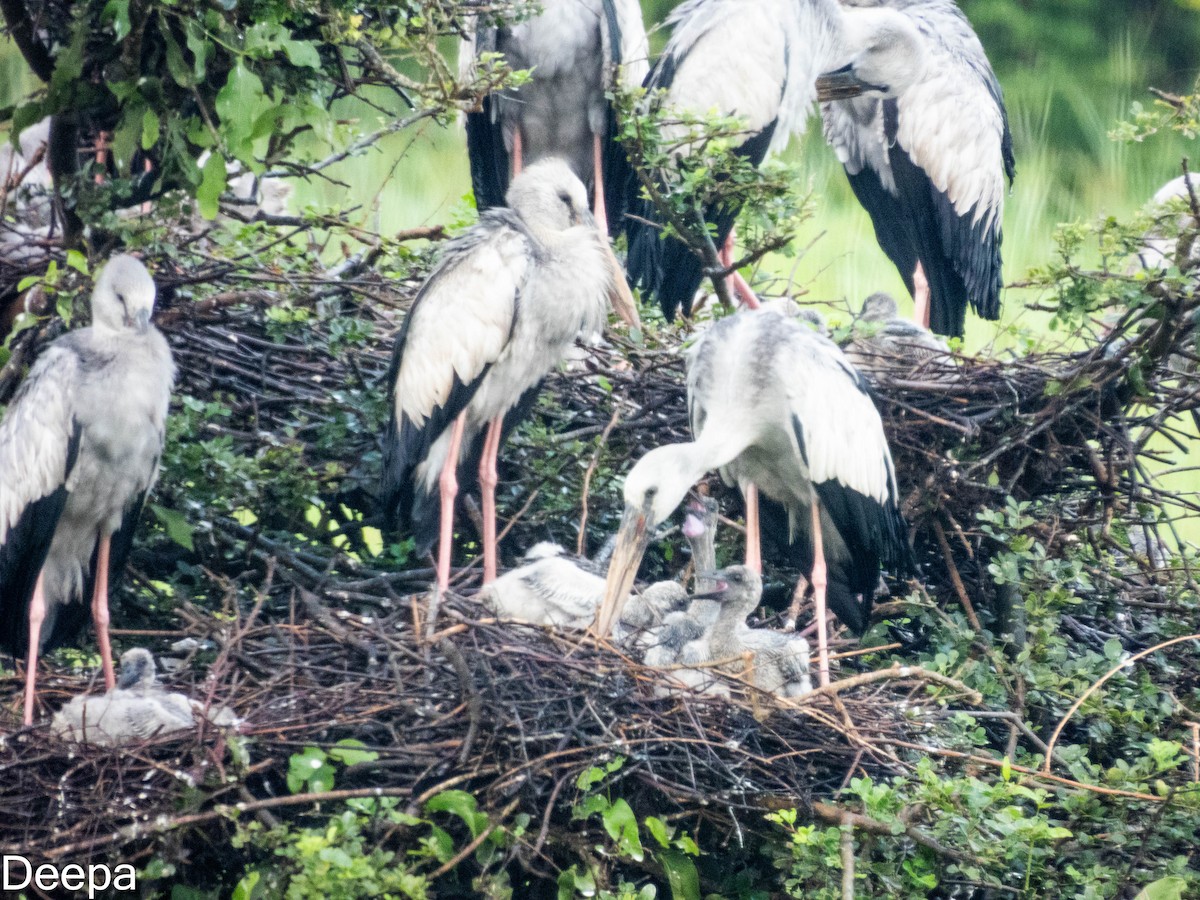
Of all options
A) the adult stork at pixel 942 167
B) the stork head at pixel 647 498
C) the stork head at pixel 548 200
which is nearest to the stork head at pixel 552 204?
the stork head at pixel 548 200

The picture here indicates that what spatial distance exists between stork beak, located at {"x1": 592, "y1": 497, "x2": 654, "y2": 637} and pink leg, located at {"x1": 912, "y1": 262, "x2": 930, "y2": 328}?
239 cm

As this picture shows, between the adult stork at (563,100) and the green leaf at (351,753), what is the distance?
120 inches

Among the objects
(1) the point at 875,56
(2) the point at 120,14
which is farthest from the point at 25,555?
(1) the point at 875,56

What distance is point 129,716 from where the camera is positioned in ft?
13.0

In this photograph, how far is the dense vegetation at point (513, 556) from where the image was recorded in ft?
12.3

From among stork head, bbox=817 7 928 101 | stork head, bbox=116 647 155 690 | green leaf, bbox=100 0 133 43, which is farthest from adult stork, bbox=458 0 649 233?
stork head, bbox=116 647 155 690

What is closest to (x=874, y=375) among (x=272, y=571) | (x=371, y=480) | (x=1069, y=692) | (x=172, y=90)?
(x=1069, y=692)

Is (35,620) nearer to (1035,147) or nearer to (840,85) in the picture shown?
(840,85)

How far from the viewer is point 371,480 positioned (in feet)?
17.5

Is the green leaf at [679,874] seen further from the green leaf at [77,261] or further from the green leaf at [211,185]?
the green leaf at [77,261]

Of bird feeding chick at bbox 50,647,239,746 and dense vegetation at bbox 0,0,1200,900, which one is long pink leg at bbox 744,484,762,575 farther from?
bird feeding chick at bbox 50,647,239,746

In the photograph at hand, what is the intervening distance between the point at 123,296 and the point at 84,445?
0.42 metres

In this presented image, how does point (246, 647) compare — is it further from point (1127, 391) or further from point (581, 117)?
point (581, 117)

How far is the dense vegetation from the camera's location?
375 cm
